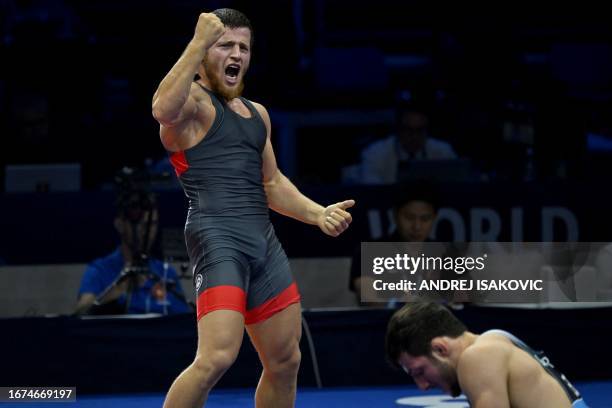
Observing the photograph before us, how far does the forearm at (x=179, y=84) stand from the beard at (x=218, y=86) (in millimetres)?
247

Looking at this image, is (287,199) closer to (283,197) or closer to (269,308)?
(283,197)

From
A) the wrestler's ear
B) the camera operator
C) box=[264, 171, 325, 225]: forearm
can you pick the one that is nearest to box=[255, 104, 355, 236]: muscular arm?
box=[264, 171, 325, 225]: forearm

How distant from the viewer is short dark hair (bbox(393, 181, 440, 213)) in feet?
21.1

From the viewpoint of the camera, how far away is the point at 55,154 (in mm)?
7832

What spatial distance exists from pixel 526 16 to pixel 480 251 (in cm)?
604

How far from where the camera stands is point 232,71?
154 inches

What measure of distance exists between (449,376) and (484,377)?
0.12 metres

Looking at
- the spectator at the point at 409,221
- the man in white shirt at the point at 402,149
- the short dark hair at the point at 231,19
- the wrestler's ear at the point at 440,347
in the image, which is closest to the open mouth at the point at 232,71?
the short dark hair at the point at 231,19

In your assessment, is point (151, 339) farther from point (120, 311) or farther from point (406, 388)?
point (406, 388)

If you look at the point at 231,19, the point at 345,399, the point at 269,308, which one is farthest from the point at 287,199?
the point at 345,399

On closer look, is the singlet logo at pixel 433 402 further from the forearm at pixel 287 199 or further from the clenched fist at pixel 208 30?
the clenched fist at pixel 208 30

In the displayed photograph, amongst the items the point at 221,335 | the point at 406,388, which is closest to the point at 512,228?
the point at 406,388

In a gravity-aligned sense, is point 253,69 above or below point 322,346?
above

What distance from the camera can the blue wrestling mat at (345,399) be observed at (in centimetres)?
551
